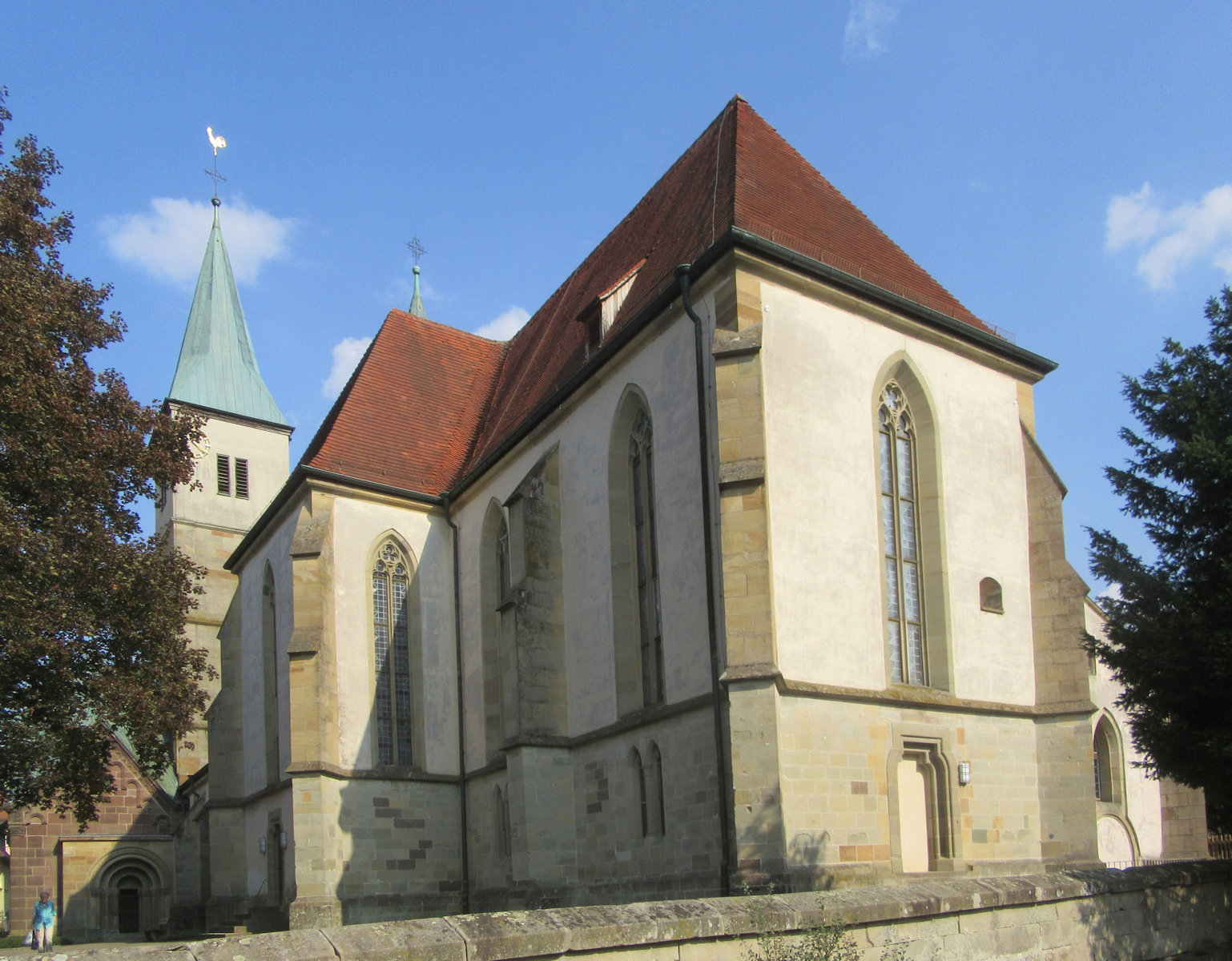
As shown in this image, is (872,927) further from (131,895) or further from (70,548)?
(131,895)

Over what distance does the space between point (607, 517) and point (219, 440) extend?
2757 cm

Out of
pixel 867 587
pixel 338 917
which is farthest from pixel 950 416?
pixel 338 917

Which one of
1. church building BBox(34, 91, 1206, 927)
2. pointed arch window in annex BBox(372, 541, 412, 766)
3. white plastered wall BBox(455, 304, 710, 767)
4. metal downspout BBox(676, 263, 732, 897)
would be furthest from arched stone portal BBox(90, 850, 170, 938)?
metal downspout BBox(676, 263, 732, 897)

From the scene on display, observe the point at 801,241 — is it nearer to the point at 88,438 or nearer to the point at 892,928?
the point at 88,438

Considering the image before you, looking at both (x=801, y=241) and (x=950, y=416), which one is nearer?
(x=801, y=241)

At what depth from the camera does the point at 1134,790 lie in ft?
83.7

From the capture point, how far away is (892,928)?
25.2ft

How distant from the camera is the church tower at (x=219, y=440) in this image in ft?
130

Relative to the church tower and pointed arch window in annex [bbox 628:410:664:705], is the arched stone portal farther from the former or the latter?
pointed arch window in annex [bbox 628:410:664:705]

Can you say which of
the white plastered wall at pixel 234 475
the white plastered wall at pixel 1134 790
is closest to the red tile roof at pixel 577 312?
the white plastered wall at pixel 1134 790

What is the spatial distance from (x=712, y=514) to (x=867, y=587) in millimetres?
2316

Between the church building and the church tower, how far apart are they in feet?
53.1

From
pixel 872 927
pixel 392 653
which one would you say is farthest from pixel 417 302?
pixel 872 927

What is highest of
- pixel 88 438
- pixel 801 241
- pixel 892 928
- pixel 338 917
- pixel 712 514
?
pixel 801 241
